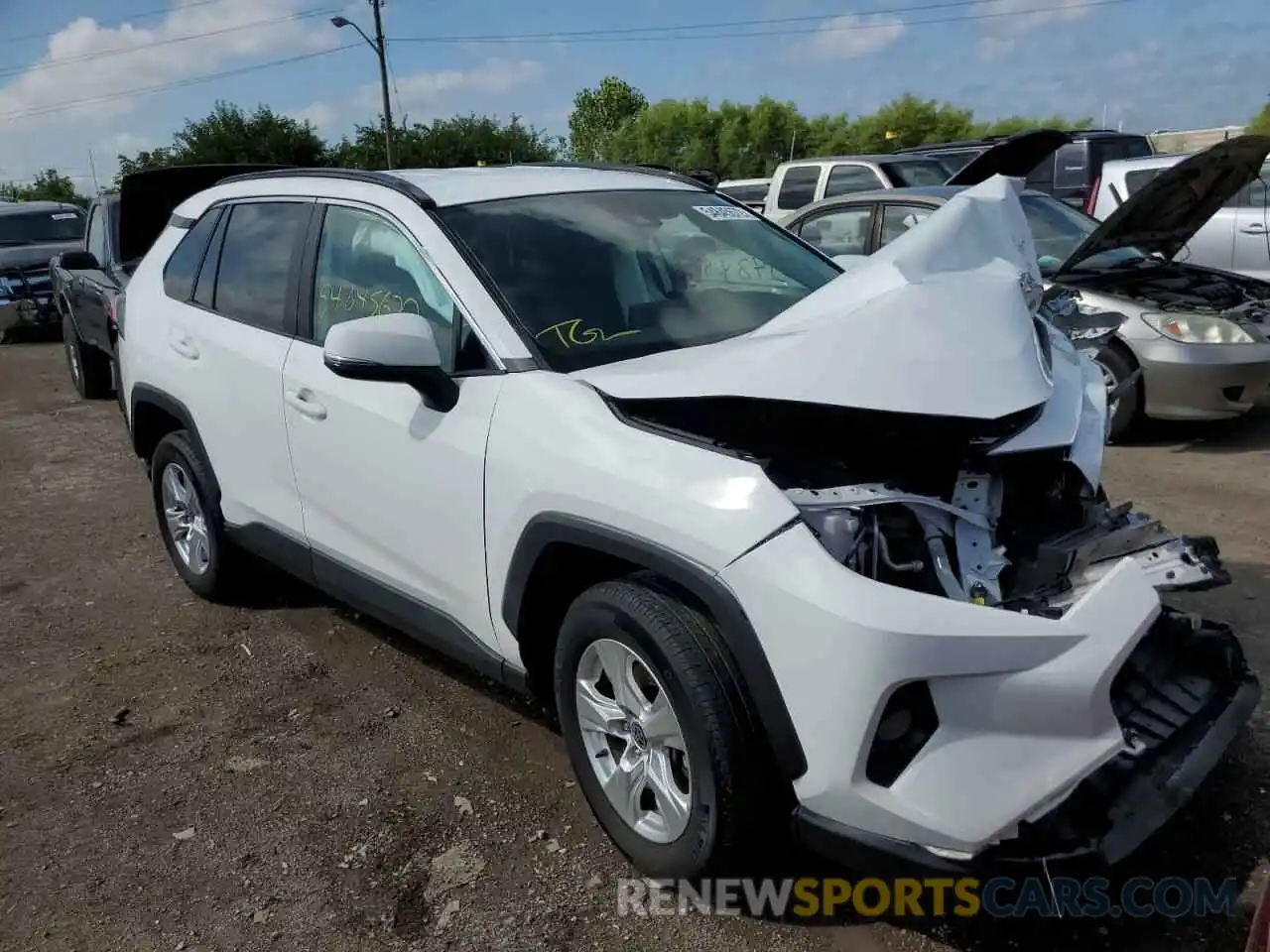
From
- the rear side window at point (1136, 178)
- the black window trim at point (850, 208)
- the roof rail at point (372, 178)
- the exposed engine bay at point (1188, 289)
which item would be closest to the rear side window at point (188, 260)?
the roof rail at point (372, 178)

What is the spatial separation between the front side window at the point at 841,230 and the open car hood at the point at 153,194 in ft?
13.6

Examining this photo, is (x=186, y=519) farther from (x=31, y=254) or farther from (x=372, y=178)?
(x=31, y=254)

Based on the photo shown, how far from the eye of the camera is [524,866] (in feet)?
9.64

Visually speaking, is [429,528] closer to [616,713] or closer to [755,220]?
[616,713]

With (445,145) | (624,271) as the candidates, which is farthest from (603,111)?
(624,271)

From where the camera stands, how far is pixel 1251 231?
10148mm

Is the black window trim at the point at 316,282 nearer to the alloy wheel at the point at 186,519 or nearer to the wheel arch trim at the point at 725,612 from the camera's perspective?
the wheel arch trim at the point at 725,612

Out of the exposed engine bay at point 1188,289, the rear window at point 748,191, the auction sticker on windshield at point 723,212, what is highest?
the auction sticker on windshield at point 723,212

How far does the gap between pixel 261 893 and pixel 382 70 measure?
119ft

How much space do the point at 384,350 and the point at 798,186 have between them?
1078 cm

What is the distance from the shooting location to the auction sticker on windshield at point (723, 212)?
Answer: 3922mm

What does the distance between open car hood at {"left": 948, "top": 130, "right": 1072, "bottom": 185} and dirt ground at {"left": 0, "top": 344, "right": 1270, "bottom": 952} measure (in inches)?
75.6

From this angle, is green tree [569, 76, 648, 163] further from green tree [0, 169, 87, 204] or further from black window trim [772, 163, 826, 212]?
black window trim [772, 163, 826, 212]

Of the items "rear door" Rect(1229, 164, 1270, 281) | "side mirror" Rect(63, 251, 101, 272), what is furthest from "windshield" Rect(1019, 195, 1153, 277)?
"side mirror" Rect(63, 251, 101, 272)
